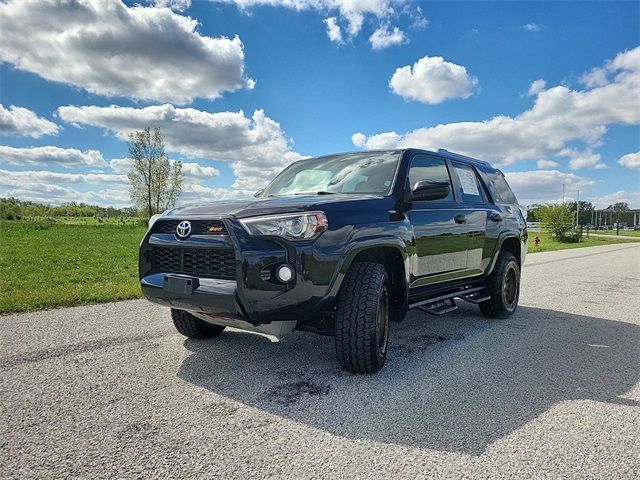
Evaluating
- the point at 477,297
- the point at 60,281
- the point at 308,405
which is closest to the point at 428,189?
the point at 308,405

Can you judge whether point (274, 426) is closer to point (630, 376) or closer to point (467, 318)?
point (630, 376)

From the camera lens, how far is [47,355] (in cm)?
385

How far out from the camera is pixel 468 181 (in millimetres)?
5383

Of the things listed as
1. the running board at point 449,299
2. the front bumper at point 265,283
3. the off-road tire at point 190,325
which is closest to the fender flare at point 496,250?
the running board at point 449,299

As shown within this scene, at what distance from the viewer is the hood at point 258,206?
3.23 metres

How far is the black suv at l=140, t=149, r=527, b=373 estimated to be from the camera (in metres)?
3.13

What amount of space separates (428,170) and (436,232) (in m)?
0.68

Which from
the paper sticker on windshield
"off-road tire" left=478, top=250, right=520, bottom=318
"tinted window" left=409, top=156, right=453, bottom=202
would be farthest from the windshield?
"off-road tire" left=478, top=250, right=520, bottom=318

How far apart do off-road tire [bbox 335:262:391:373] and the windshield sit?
2.94 ft

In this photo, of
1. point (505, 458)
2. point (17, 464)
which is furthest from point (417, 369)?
point (17, 464)

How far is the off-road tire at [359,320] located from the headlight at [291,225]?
0.51 meters

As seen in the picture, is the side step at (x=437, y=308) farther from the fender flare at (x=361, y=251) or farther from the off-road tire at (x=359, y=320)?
the off-road tire at (x=359, y=320)

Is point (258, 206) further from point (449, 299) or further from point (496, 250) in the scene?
point (496, 250)

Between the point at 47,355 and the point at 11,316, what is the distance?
191 centimetres
